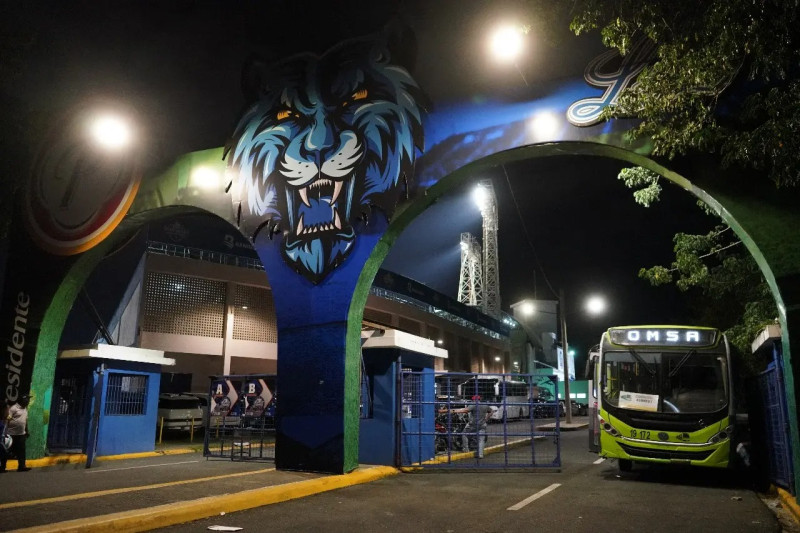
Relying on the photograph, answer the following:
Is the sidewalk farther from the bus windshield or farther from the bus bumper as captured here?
the bus windshield

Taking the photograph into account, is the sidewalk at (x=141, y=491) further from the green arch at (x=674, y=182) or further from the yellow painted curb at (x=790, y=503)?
the yellow painted curb at (x=790, y=503)

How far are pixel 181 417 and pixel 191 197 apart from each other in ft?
36.5

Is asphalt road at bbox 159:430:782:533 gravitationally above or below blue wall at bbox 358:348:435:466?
below

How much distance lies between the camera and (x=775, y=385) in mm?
9062

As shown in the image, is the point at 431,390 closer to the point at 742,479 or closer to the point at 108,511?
the point at 742,479

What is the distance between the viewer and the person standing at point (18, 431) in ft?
37.9

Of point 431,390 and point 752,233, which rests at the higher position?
point 752,233

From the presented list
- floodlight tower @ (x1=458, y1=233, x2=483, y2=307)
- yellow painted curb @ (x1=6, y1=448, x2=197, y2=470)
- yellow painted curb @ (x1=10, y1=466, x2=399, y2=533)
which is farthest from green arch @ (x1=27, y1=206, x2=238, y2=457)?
floodlight tower @ (x1=458, y1=233, x2=483, y2=307)

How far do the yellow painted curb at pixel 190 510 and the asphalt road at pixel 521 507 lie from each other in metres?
0.17

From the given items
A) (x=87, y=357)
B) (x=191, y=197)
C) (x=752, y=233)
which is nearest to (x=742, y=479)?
(x=752, y=233)

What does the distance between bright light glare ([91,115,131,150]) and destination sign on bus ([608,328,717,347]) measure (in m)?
11.7

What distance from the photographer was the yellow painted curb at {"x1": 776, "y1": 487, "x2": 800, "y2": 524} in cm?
724

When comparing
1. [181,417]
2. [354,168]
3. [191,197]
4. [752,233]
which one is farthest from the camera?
[181,417]

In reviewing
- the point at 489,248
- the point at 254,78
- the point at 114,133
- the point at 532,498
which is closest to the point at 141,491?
the point at 532,498
